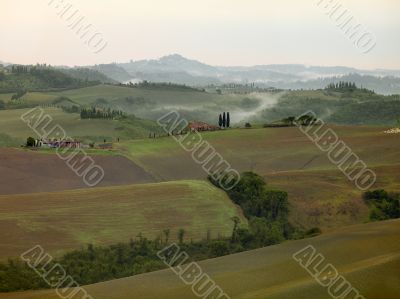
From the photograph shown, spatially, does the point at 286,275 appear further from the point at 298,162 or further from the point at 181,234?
the point at 298,162

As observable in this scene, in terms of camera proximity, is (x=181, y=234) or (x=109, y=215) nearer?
(x=181, y=234)

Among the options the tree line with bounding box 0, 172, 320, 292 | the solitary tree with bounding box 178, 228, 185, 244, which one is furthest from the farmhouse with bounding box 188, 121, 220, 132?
the solitary tree with bounding box 178, 228, 185, 244

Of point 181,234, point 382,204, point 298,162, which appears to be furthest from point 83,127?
point 181,234

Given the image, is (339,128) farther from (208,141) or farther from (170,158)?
(170,158)

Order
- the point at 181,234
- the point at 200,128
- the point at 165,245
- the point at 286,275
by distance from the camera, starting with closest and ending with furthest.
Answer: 1. the point at 286,275
2. the point at 165,245
3. the point at 181,234
4. the point at 200,128

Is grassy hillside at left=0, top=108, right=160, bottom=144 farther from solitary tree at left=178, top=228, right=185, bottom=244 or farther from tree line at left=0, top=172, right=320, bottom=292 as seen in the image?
solitary tree at left=178, top=228, right=185, bottom=244

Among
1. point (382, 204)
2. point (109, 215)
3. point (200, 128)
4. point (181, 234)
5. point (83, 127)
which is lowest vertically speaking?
point (83, 127)
